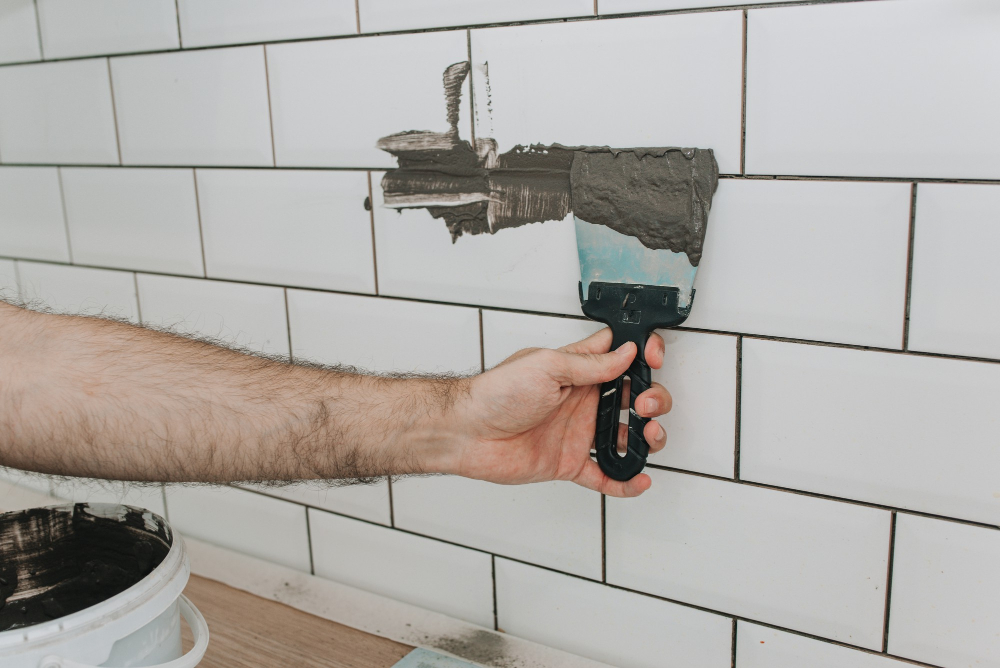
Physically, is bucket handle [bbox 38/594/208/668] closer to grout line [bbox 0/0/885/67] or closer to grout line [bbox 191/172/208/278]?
grout line [bbox 191/172/208/278]

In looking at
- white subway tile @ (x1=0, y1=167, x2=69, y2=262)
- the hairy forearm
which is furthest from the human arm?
white subway tile @ (x1=0, y1=167, x2=69, y2=262)

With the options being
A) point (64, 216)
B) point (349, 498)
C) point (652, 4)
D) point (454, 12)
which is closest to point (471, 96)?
point (454, 12)

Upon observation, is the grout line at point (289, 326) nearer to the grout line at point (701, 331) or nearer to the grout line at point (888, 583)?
the grout line at point (701, 331)

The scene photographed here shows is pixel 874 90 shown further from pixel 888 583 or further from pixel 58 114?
pixel 58 114

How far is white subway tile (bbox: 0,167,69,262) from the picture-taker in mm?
1223

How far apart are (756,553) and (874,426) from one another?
17 centimetres

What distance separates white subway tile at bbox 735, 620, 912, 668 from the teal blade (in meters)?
0.34

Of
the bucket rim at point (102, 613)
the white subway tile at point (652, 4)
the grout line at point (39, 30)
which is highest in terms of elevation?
the grout line at point (39, 30)

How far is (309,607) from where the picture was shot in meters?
1.02

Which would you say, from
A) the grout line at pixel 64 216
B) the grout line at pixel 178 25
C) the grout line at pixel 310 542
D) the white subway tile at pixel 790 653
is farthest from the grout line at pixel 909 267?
the grout line at pixel 64 216

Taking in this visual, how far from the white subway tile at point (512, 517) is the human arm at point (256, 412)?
0.28ft

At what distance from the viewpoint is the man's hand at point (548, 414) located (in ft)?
2.35

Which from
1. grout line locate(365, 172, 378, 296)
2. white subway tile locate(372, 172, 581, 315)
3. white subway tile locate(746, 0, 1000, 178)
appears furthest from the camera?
grout line locate(365, 172, 378, 296)

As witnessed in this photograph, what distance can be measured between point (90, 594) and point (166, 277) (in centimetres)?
45
